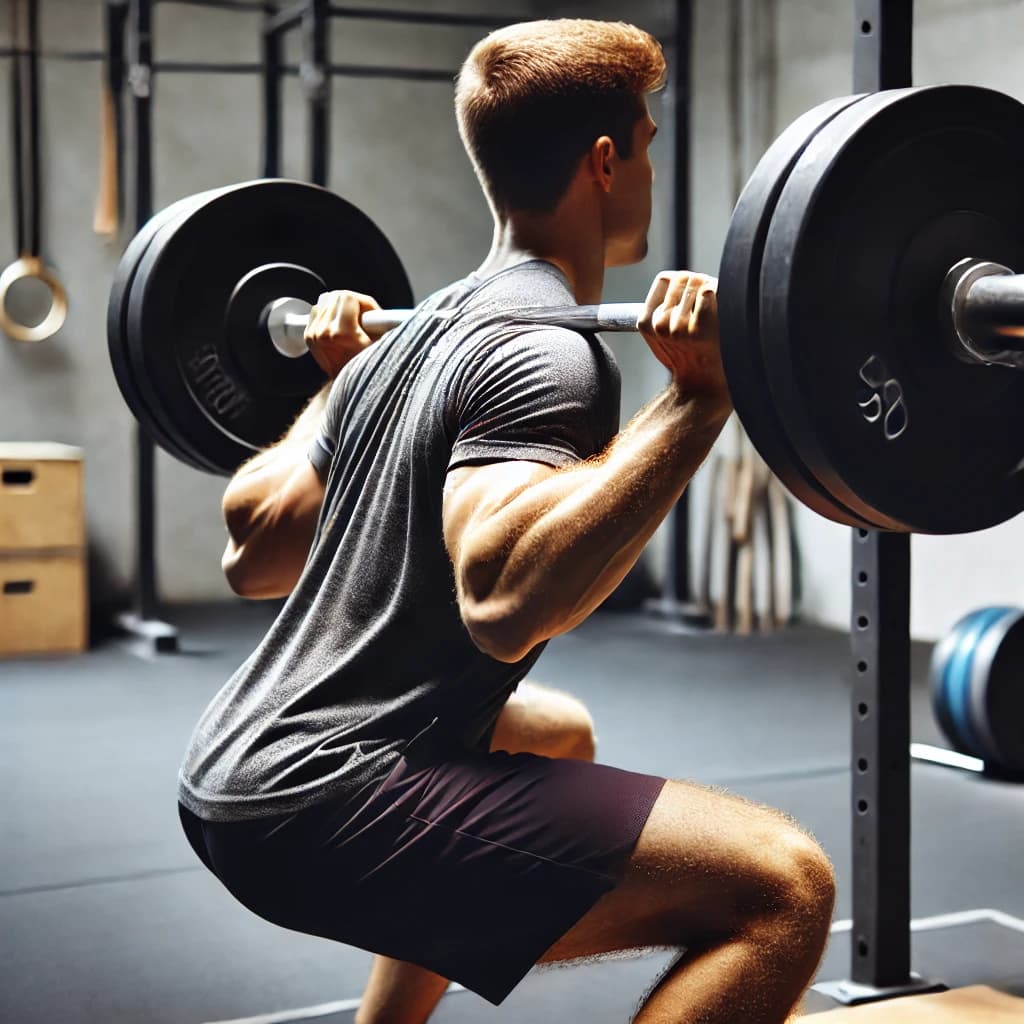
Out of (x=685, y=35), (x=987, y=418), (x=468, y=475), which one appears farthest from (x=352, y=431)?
(x=685, y=35)

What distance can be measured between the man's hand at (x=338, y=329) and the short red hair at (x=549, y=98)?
20.1 inches

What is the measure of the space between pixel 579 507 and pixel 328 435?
592 mm

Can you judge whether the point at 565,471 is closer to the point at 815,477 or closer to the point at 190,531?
the point at 815,477

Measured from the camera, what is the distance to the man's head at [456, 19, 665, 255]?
1749mm

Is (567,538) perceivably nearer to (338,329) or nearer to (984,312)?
(984,312)

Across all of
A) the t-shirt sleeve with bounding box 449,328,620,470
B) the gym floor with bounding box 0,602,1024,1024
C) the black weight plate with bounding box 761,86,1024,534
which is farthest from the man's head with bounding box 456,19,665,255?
the gym floor with bounding box 0,602,1024,1024

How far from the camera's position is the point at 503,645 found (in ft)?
4.99

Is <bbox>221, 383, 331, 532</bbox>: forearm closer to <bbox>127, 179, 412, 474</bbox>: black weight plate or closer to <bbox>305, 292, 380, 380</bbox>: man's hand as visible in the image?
<bbox>305, 292, 380, 380</bbox>: man's hand

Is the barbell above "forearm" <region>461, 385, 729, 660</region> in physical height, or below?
above

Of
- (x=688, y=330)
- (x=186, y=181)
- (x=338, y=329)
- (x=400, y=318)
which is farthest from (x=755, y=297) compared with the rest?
(x=186, y=181)

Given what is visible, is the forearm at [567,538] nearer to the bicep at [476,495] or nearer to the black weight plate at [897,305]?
the bicep at [476,495]

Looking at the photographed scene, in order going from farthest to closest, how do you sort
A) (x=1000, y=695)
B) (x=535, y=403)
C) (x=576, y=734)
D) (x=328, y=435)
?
1. (x=1000, y=695)
2. (x=576, y=734)
3. (x=328, y=435)
4. (x=535, y=403)

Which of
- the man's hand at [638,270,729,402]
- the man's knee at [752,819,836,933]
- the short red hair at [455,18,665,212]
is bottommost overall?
the man's knee at [752,819,836,933]

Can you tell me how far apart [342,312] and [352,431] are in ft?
1.65
